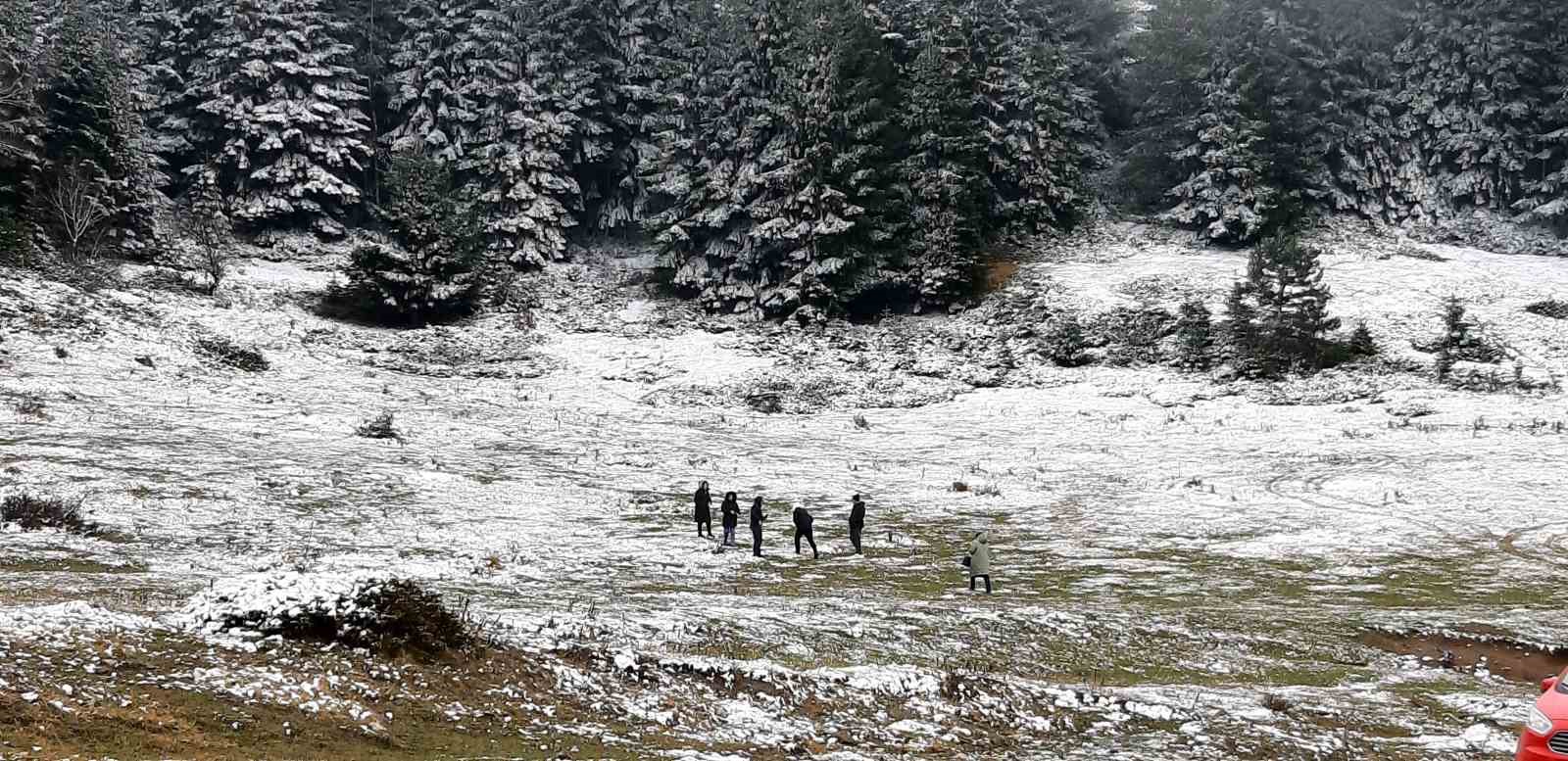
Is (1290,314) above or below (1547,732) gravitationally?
above

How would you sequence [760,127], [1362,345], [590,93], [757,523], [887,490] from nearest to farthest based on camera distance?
[757,523]
[887,490]
[1362,345]
[760,127]
[590,93]

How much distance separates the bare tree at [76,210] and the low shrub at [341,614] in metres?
42.5

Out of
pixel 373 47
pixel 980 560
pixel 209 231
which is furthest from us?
pixel 373 47

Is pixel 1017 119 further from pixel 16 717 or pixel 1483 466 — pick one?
pixel 16 717

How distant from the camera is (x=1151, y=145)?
59938mm

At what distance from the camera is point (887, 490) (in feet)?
95.1

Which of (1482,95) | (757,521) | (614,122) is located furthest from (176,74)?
(1482,95)

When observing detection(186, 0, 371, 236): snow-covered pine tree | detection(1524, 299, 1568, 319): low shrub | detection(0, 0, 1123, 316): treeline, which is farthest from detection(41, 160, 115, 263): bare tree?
detection(1524, 299, 1568, 319): low shrub

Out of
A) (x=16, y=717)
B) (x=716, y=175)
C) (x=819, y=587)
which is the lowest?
(x=819, y=587)

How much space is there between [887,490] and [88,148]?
38734 millimetres

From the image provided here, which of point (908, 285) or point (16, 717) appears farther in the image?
point (908, 285)

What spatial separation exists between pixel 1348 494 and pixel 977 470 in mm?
9330

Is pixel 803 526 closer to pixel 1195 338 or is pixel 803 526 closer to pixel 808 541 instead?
pixel 808 541

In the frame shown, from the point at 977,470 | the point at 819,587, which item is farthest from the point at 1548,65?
the point at 819,587
